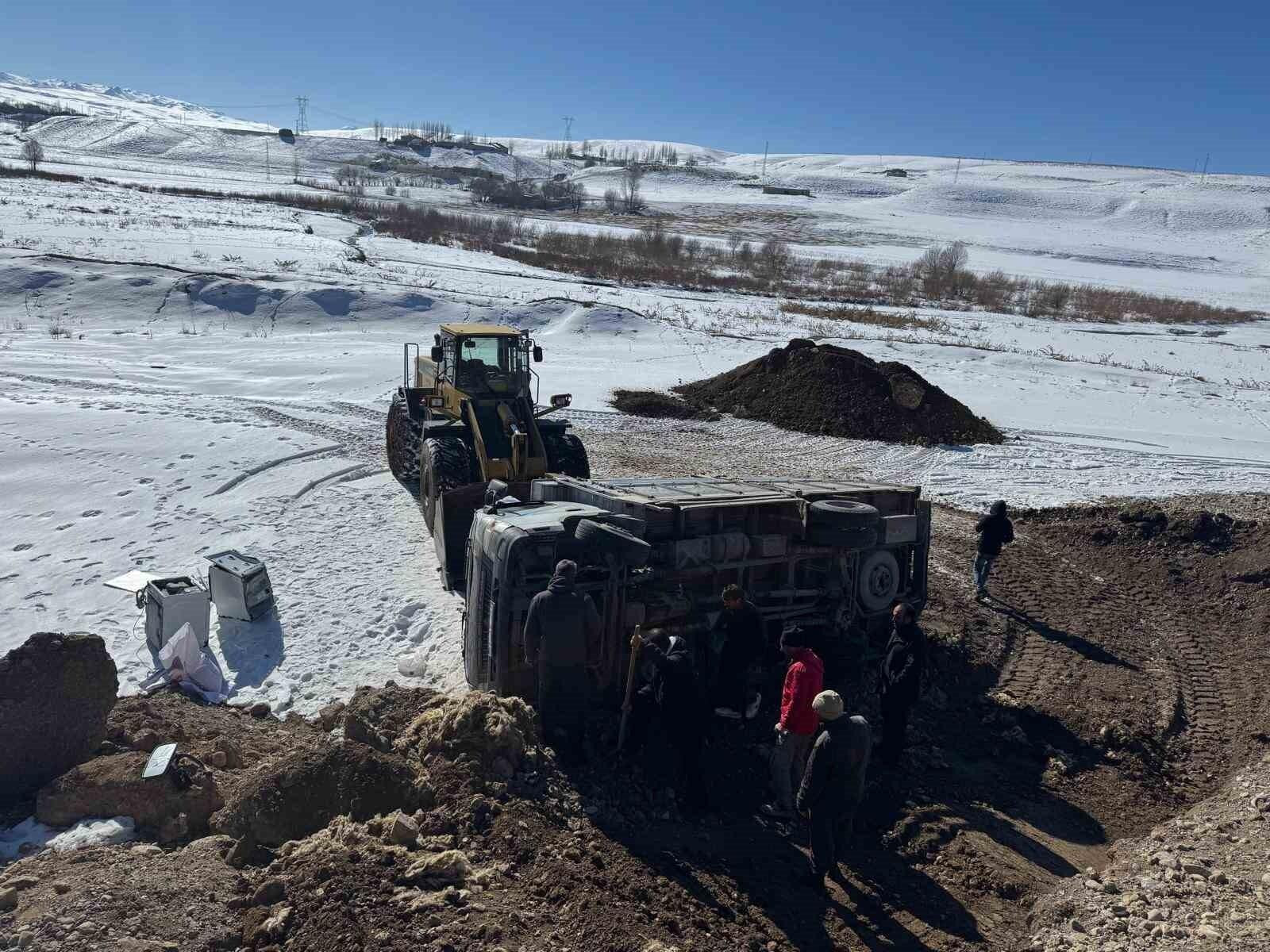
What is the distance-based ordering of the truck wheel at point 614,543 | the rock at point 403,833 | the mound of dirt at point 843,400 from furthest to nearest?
the mound of dirt at point 843,400
the truck wheel at point 614,543
the rock at point 403,833

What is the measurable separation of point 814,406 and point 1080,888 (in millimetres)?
12371

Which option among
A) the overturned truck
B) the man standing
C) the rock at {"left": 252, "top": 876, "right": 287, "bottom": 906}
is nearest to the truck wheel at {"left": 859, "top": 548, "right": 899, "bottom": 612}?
the overturned truck

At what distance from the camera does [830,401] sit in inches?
645

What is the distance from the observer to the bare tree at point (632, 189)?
258 ft

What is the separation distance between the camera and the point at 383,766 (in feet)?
15.9

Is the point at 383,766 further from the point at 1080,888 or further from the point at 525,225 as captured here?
the point at 525,225

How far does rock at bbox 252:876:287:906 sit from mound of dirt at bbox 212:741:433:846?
0.53 m

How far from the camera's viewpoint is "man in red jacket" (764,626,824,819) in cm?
519

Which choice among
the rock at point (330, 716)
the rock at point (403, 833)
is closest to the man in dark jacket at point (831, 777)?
the rock at point (403, 833)

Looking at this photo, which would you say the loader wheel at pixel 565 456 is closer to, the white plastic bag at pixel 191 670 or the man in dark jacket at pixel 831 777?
the white plastic bag at pixel 191 670

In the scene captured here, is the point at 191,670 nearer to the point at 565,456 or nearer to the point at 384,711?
the point at 384,711

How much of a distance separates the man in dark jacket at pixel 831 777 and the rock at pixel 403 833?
2.05 metres

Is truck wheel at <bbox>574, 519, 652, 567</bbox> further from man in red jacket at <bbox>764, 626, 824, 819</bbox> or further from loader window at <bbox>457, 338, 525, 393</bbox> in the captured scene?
loader window at <bbox>457, 338, 525, 393</bbox>

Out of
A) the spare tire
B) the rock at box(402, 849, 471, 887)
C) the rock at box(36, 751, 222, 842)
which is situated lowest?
the rock at box(36, 751, 222, 842)
